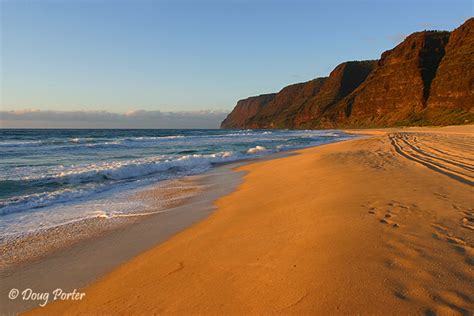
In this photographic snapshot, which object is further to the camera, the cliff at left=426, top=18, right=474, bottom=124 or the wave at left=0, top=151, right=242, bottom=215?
the cliff at left=426, top=18, right=474, bottom=124

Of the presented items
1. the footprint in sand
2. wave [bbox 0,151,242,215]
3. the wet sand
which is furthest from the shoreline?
the footprint in sand

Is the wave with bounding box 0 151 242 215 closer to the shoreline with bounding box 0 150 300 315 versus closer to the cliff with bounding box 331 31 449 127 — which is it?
the shoreline with bounding box 0 150 300 315

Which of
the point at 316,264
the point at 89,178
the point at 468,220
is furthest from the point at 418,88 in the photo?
the point at 316,264

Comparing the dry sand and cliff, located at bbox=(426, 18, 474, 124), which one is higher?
cliff, located at bbox=(426, 18, 474, 124)

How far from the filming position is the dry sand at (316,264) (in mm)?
2496

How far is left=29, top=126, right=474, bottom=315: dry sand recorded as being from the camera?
98.3 inches

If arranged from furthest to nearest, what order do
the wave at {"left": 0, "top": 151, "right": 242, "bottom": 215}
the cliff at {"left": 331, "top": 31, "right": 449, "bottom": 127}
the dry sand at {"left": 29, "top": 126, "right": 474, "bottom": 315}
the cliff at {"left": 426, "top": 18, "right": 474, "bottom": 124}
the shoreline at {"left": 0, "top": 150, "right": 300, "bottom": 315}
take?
the cliff at {"left": 331, "top": 31, "right": 449, "bottom": 127}, the cliff at {"left": 426, "top": 18, "right": 474, "bottom": 124}, the wave at {"left": 0, "top": 151, "right": 242, "bottom": 215}, the shoreline at {"left": 0, "top": 150, "right": 300, "bottom": 315}, the dry sand at {"left": 29, "top": 126, "right": 474, "bottom": 315}

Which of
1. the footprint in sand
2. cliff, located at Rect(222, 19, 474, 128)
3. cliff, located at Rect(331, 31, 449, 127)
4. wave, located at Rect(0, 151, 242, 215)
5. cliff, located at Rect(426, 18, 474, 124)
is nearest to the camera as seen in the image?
the footprint in sand

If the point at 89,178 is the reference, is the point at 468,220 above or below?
above

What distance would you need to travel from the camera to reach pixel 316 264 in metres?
3.10

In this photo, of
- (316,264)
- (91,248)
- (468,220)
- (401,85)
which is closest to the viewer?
(316,264)

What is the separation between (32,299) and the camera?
316cm

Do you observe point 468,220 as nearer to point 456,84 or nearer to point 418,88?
point 456,84

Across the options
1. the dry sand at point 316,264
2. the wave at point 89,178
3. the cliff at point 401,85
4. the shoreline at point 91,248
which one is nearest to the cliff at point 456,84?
the cliff at point 401,85
